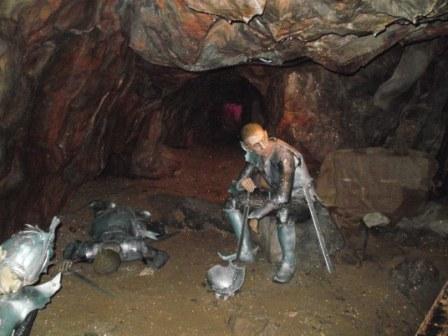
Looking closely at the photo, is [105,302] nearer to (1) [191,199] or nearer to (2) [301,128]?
(1) [191,199]

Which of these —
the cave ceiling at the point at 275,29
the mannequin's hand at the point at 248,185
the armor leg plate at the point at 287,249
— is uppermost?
the cave ceiling at the point at 275,29

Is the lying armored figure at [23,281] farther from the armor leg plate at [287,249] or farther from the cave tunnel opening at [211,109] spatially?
the cave tunnel opening at [211,109]

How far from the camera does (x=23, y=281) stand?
4086 millimetres

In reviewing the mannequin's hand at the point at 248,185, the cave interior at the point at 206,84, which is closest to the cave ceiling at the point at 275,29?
the cave interior at the point at 206,84

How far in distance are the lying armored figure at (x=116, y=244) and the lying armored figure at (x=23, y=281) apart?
1.64 meters

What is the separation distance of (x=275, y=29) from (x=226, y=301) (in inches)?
136

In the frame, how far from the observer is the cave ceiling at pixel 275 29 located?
4.70 m

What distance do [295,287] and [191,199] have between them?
3361 millimetres

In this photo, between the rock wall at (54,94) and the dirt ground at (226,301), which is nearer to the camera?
the rock wall at (54,94)

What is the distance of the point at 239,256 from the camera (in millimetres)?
6441

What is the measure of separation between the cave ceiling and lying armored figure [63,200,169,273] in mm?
2690

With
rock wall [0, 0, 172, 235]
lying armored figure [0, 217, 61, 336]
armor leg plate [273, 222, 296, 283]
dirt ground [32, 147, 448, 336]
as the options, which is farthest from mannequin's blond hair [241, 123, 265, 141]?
lying armored figure [0, 217, 61, 336]

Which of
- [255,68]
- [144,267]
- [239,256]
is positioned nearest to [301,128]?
[255,68]

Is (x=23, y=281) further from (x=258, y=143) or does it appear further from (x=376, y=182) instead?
(x=376, y=182)
